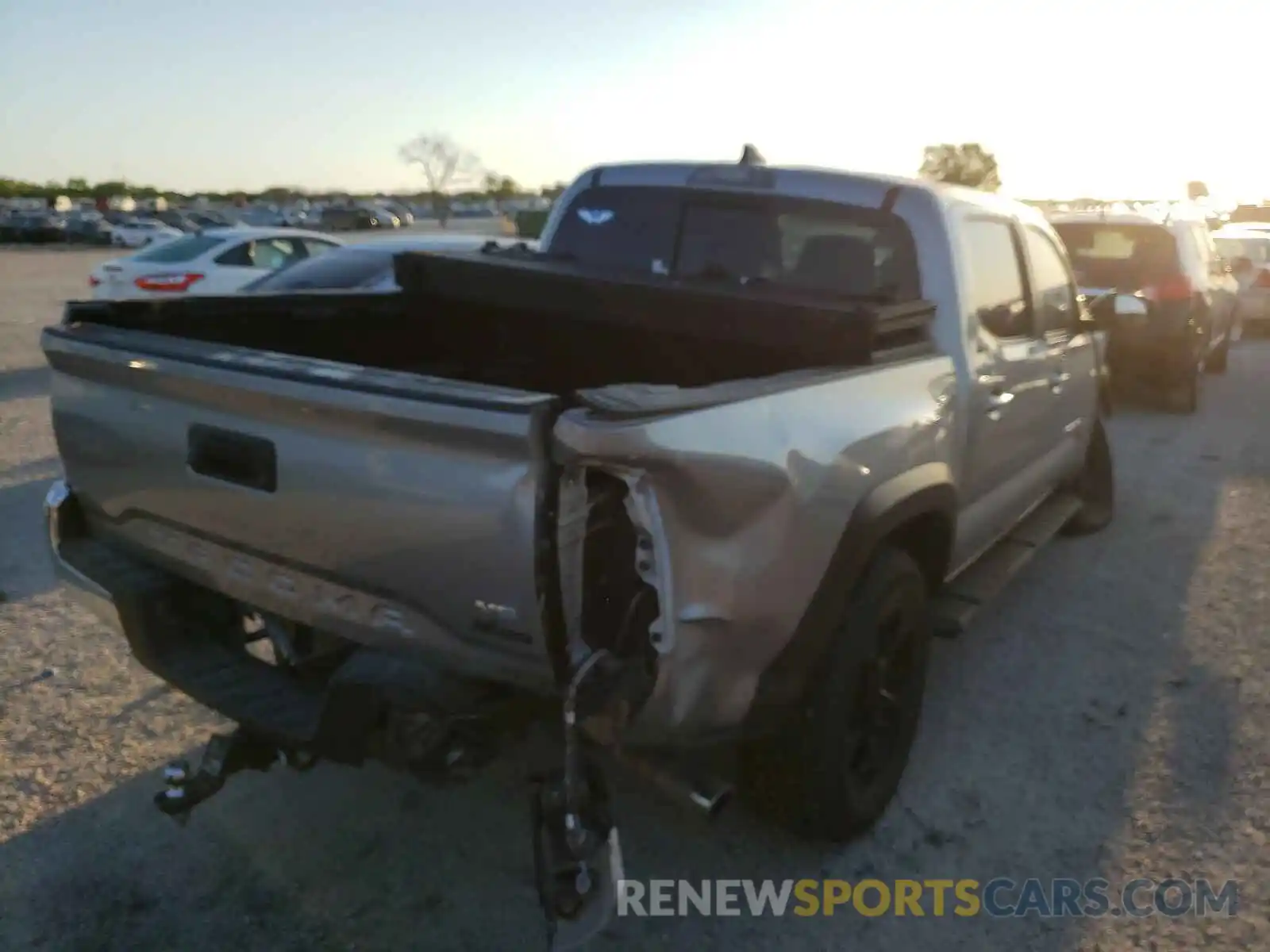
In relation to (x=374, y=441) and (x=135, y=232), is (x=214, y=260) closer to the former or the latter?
(x=374, y=441)

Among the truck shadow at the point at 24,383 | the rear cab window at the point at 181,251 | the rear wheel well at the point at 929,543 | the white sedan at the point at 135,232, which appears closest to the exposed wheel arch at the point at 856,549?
the rear wheel well at the point at 929,543

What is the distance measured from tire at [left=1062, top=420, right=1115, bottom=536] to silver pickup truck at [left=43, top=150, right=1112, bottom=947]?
1.97m

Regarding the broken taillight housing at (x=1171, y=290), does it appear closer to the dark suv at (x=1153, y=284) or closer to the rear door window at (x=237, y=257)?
the dark suv at (x=1153, y=284)

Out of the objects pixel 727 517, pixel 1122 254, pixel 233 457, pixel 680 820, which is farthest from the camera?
pixel 1122 254

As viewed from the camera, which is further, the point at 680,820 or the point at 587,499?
the point at 680,820

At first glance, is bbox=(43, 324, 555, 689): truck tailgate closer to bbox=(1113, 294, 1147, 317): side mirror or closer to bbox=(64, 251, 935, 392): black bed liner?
bbox=(64, 251, 935, 392): black bed liner

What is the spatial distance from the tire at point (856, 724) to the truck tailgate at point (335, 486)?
0.89 metres

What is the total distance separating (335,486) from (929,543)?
6.56 feet

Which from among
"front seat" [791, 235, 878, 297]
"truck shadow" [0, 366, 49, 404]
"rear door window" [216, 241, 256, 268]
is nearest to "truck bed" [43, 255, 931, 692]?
"front seat" [791, 235, 878, 297]

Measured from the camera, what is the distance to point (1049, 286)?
4.98 meters

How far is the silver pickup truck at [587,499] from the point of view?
2.36 metres

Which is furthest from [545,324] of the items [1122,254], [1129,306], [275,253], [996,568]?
[275,253]

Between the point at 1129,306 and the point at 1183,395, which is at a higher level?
the point at 1129,306

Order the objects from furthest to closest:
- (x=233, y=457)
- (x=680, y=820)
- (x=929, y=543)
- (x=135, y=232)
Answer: (x=135, y=232)
(x=929, y=543)
(x=680, y=820)
(x=233, y=457)
